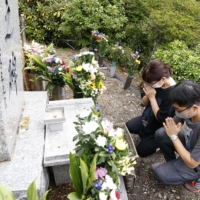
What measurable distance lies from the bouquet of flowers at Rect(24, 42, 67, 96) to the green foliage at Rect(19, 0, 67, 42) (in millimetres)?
2722

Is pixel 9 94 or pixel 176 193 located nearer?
pixel 9 94

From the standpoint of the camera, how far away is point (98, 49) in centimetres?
486

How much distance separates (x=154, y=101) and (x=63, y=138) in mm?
1033

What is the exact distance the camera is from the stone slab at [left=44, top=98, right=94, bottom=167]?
1.94 metres

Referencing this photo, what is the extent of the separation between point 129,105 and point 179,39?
6.06 ft

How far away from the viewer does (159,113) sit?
7.63ft

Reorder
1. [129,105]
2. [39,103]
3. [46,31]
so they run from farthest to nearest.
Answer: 1. [46,31]
2. [129,105]
3. [39,103]

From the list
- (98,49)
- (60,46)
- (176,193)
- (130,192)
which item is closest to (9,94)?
(130,192)

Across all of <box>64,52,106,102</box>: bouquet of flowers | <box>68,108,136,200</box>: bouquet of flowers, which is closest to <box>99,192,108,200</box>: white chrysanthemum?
<box>68,108,136,200</box>: bouquet of flowers

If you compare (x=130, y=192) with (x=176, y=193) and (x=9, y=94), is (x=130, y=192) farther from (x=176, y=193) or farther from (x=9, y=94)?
(x=9, y=94)

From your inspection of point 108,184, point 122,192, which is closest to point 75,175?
point 108,184

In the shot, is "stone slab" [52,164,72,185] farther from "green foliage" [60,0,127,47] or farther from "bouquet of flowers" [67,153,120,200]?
"green foliage" [60,0,127,47]

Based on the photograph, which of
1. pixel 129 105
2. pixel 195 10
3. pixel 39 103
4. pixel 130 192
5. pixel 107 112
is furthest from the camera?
pixel 195 10

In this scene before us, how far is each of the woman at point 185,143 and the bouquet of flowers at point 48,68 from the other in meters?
1.42
